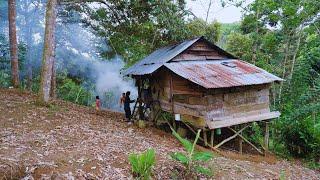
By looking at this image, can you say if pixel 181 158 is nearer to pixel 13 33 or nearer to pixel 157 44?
pixel 13 33

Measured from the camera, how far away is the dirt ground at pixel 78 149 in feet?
24.3

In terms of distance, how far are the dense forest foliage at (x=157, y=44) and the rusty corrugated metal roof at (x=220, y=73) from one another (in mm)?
3184

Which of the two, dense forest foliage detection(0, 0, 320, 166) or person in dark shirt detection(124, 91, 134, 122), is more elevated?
dense forest foliage detection(0, 0, 320, 166)

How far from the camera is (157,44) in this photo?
19.9 metres

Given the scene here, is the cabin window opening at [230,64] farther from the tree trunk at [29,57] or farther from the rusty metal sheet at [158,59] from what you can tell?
the tree trunk at [29,57]

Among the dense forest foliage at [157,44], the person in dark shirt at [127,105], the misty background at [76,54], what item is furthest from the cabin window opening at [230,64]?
the misty background at [76,54]

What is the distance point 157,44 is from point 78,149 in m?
11.9

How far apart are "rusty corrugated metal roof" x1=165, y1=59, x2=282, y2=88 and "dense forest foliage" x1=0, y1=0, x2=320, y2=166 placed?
3.18 meters

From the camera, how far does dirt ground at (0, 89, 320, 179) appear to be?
7.40m

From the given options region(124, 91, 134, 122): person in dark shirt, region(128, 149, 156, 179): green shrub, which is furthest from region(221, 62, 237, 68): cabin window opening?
region(128, 149, 156, 179): green shrub

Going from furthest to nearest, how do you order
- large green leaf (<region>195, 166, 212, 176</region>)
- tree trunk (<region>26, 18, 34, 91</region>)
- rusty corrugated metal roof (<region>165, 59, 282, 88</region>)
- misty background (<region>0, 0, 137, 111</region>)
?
misty background (<region>0, 0, 137, 111</region>)
tree trunk (<region>26, 18, 34, 91</region>)
rusty corrugated metal roof (<region>165, 59, 282, 88</region>)
large green leaf (<region>195, 166, 212, 176</region>)

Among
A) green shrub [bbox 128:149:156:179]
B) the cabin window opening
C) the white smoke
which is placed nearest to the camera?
Answer: green shrub [bbox 128:149:156:179]

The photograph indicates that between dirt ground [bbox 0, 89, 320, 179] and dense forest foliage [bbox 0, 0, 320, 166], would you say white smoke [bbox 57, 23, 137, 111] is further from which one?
dirt ground [bbox 0, 89, 320, 179]

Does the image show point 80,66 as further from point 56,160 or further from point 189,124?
point 56,160
